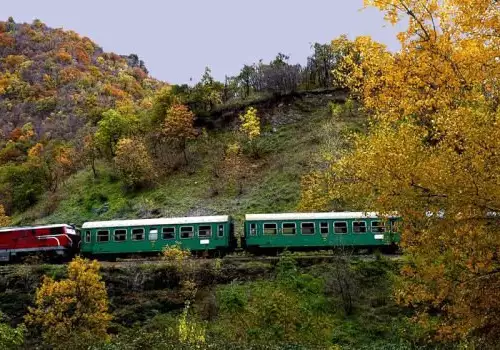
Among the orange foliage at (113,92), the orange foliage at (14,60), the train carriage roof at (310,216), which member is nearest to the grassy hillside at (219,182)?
the train carriage roof at (310,216)

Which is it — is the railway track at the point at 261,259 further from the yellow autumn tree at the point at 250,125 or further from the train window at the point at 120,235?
the yellow autumn tree at the point at 250,125

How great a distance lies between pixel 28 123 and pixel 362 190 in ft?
229

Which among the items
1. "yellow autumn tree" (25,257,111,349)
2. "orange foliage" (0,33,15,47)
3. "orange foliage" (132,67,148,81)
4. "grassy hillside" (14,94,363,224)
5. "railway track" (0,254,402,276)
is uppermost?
"orange foliage" (0,33,15,47)

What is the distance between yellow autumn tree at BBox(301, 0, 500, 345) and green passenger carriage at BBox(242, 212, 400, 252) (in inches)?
640

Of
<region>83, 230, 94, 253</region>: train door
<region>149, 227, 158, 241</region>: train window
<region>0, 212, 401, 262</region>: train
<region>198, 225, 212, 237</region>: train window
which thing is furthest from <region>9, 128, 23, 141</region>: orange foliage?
<region>198, 225, 212, 237</region>: train window

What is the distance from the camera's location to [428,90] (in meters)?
11.0

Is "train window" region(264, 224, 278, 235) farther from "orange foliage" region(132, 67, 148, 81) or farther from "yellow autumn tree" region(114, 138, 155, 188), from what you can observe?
"orange foliage" region(132, 67, 148, 81)

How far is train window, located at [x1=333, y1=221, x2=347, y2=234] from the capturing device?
2831 centimetres

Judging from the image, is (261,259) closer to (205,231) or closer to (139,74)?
(205,231)

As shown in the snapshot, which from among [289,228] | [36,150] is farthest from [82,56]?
[289,228]

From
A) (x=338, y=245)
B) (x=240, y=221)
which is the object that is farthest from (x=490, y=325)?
(x=240, y=221)

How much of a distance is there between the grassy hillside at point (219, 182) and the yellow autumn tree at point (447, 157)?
90.4 feet

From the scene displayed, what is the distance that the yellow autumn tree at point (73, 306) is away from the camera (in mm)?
20203

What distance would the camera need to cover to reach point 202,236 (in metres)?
29.2
